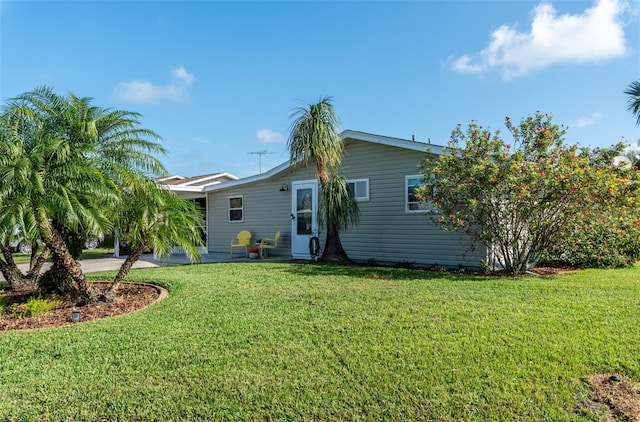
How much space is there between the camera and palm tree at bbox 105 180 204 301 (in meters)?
5.54

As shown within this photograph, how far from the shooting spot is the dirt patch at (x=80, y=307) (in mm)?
4586

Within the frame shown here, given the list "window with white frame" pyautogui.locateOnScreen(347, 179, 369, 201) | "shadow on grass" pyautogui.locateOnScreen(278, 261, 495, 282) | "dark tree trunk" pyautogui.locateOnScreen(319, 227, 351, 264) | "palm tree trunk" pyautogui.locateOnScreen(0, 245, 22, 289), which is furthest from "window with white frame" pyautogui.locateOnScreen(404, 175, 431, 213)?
"palm tree trunk" pyautogui.locateOnScreen(0, 245, 22, 289)

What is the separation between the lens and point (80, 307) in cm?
525

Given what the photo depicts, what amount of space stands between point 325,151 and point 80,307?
6.17m

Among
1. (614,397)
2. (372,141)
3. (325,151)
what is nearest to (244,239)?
(325,151)

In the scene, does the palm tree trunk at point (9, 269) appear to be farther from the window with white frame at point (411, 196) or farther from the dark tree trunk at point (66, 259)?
the window with white frame at point (411, 196)

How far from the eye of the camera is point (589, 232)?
7.77 metres

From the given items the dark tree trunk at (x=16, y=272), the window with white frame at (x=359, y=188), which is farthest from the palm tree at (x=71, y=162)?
the window with white frame at (x=359, y=188)

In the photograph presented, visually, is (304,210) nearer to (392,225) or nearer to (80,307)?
(392,225)

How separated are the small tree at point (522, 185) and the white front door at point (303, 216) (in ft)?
14.2

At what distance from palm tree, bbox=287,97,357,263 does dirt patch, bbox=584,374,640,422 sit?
7.18 m

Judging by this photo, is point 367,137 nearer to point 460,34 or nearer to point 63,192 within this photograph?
point 460,34

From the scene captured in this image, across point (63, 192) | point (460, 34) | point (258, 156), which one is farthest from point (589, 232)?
point (258, 156)

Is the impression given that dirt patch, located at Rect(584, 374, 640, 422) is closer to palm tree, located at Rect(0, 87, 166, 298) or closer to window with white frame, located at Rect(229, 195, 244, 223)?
palm tree, located at Rect(0, 87, 166, 298)
